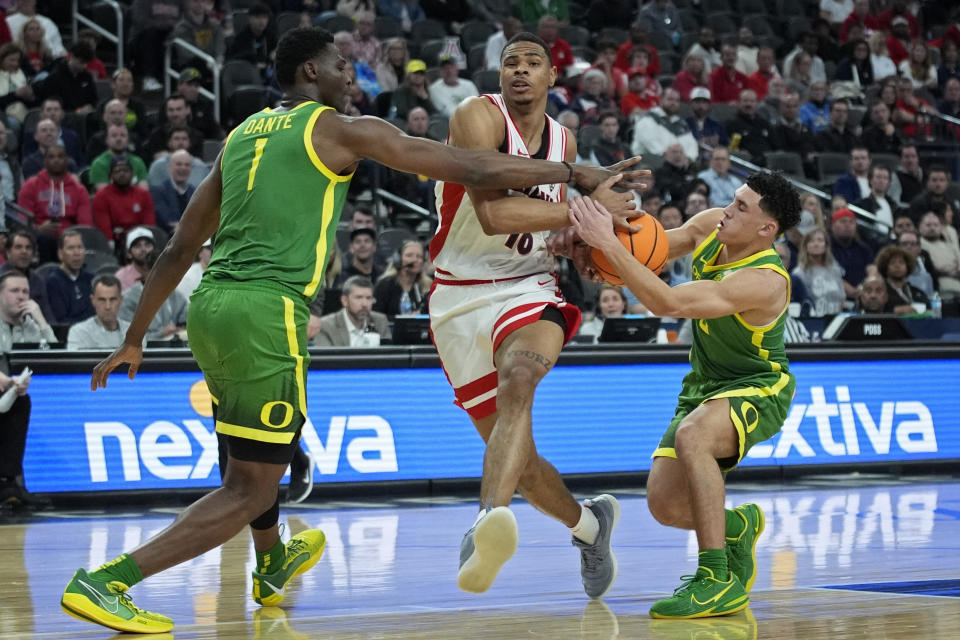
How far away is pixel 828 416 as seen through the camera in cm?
1061

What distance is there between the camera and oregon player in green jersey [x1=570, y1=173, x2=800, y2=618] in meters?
5.04

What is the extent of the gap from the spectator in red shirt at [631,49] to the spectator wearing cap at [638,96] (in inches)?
19.3

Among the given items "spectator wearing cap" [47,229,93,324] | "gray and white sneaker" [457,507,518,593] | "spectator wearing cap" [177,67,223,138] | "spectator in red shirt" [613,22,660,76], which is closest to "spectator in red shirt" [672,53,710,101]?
"spectator in red shirt" [613,22,660,76]

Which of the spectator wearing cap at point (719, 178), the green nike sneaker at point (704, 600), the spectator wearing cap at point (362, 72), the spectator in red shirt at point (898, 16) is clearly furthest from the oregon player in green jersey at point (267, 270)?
the spectator in red shirt at point (898, 16)

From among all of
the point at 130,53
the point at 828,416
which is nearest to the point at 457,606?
the point at 828,416

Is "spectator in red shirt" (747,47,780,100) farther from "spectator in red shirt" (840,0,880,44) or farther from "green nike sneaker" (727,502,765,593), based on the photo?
"green nike sneaker" (727,502,765,593)

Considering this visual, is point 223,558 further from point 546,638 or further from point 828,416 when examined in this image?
point 828,416

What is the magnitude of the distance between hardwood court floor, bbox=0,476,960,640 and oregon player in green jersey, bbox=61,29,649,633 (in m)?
0.37

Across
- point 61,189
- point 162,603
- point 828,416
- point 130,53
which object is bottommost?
point 828,416

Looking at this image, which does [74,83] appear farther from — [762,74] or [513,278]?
[513,278]

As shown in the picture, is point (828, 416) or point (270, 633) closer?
point (270, 633)

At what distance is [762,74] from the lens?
738 inches

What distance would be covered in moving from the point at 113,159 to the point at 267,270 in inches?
337

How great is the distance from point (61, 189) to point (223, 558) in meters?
6.40
